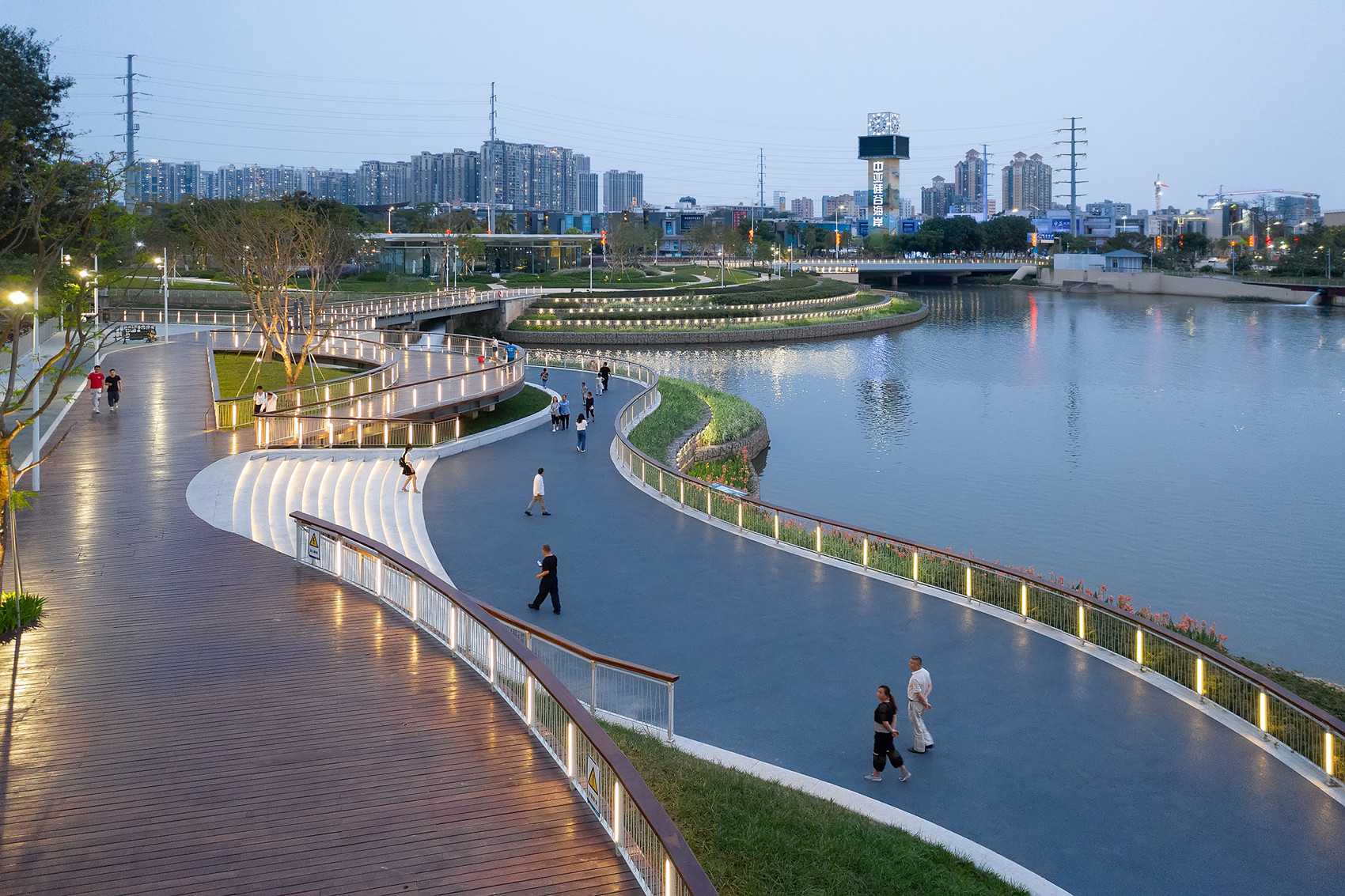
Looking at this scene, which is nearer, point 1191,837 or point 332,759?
A: point 332,759

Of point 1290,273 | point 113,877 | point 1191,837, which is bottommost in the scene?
point 1191,837

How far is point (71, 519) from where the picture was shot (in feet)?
56.2

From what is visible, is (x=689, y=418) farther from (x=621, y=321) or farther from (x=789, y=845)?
(x=621, y=321)

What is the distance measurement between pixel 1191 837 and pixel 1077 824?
0.99 meters

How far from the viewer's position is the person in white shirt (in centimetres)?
1155

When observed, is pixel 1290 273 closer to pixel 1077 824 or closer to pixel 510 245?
pixel 510 245

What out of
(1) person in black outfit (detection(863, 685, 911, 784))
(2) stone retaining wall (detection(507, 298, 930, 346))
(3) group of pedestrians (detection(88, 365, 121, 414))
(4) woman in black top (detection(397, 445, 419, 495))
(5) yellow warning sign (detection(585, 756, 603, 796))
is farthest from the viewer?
(2) stone retaining wall (detection(507, 298, 930, 346))

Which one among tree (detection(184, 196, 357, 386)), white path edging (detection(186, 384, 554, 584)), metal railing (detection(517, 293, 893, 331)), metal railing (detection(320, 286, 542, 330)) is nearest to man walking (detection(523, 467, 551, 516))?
white path edging (detection(186, 384, 554, 584))

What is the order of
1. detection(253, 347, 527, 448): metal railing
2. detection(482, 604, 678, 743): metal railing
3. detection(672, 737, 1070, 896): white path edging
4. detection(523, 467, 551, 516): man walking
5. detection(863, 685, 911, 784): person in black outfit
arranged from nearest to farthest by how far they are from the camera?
detection(672, 737, 1070, 896): white path edging, detection(863, 685, 911, 784): person in black outfit, detection(482, 604, 678, 743): metal railing, detection(523, 467, 551, 516): man walking, detection(253, 347, 527, 448): metal railing

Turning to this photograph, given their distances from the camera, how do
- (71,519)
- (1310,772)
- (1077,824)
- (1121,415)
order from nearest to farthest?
(1077,824) → (1310,772) → (71,519) → (1121,415)

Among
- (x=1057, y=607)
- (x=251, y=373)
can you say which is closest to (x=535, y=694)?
(x=1057, y=607)

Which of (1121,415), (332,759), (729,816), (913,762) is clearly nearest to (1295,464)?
(1121,415)

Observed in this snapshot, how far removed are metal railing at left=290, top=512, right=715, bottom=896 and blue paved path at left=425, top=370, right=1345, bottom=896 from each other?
278 cm

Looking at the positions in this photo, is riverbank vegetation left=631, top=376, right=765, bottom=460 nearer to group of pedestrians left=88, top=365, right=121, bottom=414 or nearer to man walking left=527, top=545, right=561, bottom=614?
man walking left=527, top=545, right=561, bottom=614
